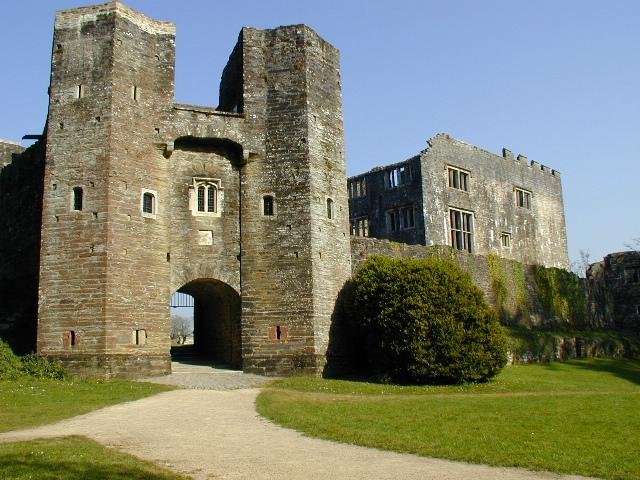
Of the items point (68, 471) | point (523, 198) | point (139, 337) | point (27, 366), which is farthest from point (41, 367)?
point (523, 198)

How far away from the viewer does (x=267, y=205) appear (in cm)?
2580

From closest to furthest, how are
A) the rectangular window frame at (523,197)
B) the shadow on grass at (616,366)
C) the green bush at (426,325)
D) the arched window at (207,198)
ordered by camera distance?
1. the green bush at (426,325)
2. the arched window at (207,198)
3. the shadow on grass at (616,366)
4. the rectangular window frame at (523,197)

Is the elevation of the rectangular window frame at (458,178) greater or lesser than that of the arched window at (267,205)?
greater

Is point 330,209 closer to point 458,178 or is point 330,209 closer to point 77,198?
point 77,198

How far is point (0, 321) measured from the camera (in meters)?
25.8

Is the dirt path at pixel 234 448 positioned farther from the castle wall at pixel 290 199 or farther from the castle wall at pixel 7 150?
the castle wall at pixel 7 150

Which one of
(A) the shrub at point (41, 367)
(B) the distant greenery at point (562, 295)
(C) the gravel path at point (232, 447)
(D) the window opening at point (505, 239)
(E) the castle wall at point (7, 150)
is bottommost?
(C) the gravel path at point (232, 447)

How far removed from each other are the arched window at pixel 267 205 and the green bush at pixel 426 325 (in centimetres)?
447

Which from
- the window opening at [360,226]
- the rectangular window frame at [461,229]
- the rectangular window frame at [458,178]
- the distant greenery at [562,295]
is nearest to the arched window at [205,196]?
the window opening at [360,226]

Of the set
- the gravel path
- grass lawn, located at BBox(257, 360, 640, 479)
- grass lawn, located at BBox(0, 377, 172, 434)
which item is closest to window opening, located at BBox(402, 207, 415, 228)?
grass lawn, located at BBox(257, 360, 640, 479)

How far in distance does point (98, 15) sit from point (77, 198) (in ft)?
22.3

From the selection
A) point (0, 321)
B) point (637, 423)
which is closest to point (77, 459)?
point (637, 423)

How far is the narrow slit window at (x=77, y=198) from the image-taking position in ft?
77.1

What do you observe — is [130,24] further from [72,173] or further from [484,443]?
[484,443]
